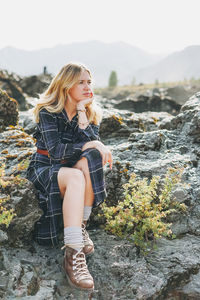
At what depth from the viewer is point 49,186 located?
4055mm

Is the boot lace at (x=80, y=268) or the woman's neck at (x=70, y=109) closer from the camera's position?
the boot lace at (x=80, y=268)

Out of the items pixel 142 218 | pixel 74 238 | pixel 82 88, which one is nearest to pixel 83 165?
pixel 74 238

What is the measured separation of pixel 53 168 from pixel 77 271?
4.41ft

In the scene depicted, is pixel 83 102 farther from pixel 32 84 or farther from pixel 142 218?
pixel 32 84

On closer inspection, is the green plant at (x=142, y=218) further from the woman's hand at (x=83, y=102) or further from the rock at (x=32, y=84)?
the rock at (x=32, y=84)

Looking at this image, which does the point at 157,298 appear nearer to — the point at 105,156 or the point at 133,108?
the point at 105,156

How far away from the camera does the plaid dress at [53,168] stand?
4.00 metres

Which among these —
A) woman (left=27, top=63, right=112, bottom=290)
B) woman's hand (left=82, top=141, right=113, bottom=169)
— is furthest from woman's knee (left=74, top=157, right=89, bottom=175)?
woman's hand (left=82, top=141, right=113, bottom=169)

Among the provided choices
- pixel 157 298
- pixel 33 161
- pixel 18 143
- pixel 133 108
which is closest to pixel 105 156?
pixel 33 161

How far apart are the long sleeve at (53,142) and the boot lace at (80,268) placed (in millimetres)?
1280

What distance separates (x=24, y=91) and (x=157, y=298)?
17.4 metres

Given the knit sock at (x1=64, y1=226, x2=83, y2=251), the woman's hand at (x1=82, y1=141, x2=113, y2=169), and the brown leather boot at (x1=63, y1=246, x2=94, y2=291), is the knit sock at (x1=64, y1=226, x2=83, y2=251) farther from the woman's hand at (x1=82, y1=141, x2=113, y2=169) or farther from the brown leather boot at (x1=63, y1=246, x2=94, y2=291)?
the woman's hand at (x1=82, y1=141, x2=113, y2=169)

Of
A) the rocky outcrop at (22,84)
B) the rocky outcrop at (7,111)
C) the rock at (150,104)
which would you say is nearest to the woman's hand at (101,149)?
the rocky outcrop at (7,111)

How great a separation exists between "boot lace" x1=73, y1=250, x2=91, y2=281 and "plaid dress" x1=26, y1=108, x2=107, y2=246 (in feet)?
1.96
